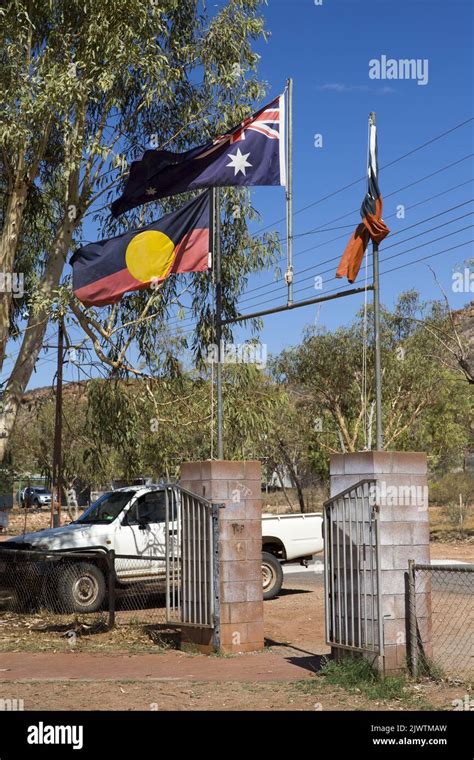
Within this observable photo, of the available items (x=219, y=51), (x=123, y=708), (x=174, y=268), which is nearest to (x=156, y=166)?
(x=174, y=268)

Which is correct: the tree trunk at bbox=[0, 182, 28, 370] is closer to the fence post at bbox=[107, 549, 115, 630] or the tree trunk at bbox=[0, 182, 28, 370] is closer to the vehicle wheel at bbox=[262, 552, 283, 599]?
the fence post at bbox=[107, 549, 115, 630]

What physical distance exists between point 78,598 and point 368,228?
26.1 feet

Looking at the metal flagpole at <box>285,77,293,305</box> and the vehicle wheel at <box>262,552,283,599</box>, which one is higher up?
the metal flagpole at <box>285,77,293,305</box>

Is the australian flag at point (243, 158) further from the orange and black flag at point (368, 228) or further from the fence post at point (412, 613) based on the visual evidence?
the fence post at point (412, 613)

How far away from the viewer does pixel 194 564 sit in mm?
12266

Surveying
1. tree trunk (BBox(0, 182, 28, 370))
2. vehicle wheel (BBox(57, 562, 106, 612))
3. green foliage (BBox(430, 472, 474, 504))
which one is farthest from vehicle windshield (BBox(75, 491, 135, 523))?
green foliage (BBox(430, 472, 474, 504))

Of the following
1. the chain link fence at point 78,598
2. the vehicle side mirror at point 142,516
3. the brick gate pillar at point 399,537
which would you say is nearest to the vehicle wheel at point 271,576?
the chain link fence at point 78,598

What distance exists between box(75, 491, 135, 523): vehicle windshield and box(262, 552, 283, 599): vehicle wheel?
2589mm

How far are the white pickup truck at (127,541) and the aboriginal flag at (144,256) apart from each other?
4470mm

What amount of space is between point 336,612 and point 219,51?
33.7 ft

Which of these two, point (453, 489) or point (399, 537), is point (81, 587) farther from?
point (453, 489)

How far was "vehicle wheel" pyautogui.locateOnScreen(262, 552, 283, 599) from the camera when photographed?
1727 centimetres
